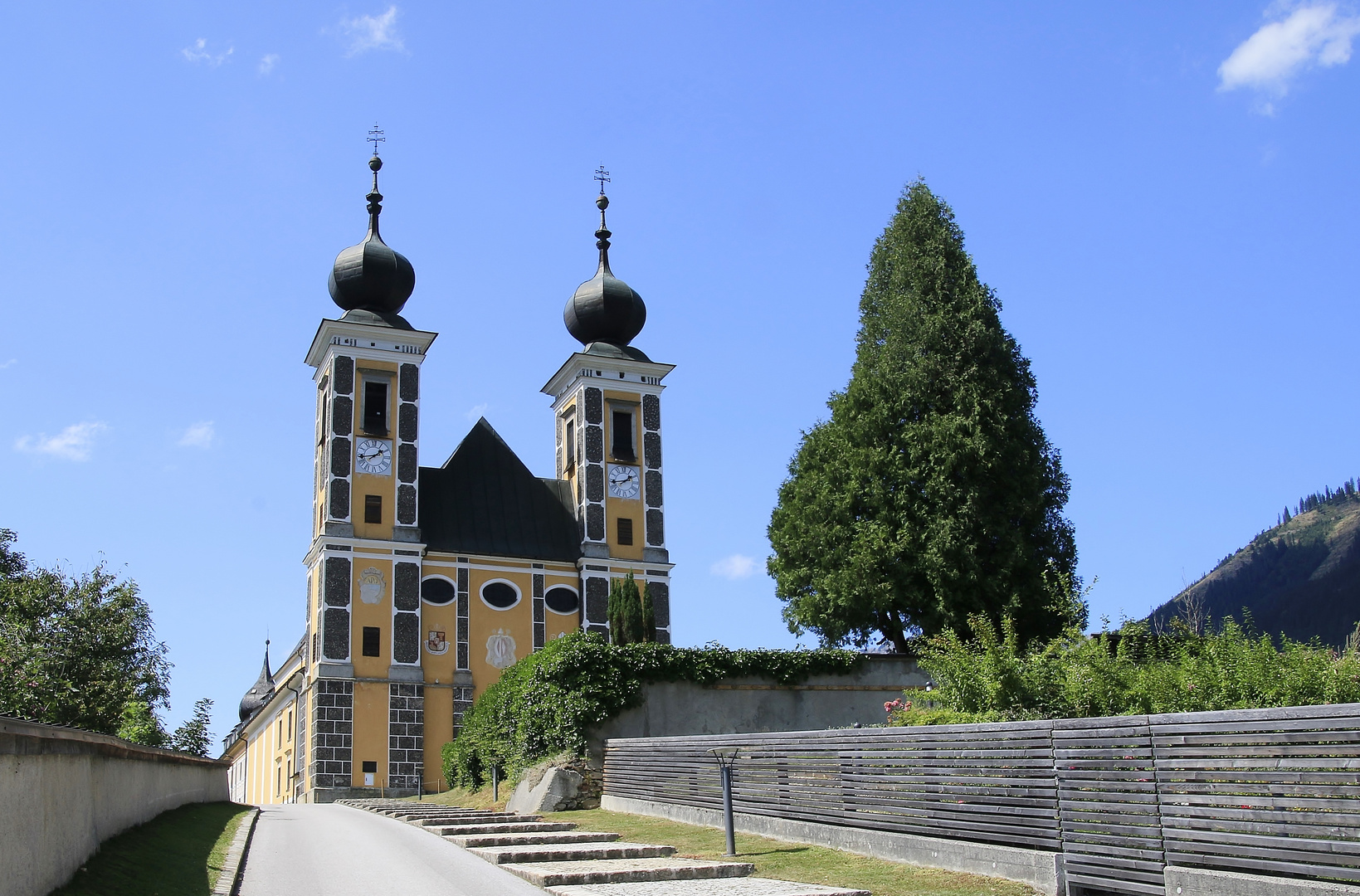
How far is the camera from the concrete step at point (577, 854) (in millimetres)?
13109

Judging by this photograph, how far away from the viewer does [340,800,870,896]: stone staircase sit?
10578 mm

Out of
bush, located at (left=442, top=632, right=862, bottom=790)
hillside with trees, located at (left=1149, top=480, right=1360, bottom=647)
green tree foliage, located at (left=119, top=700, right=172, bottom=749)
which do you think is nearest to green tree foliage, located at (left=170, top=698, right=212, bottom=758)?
green tree foliage, located at (left=119, top=700, right=172, bottom=749)

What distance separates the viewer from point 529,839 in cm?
1528

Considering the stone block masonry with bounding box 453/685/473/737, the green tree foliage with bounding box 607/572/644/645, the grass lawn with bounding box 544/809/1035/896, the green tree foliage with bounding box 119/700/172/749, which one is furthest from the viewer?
the green tree foliage with bounding box 119/700/172/749

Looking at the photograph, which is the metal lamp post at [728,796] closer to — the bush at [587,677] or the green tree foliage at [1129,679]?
the green tree foliage at [1129,679]

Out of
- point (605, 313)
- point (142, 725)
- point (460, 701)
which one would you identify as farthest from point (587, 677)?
point (142, 725)

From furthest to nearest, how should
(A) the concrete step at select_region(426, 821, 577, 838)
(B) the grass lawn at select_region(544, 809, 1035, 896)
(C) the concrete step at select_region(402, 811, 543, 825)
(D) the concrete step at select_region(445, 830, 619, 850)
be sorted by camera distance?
(C) the concrete step at select_region(402, 811, 543, 825) < (A) the concrete step at select_region(426, 821, 577, 838) < (D) the concrete step at select_region(445, 830, 619, 850) < (B) the grass lawn at select_region(544, 809, 1035, 896)

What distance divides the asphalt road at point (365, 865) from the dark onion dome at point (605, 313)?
103ft

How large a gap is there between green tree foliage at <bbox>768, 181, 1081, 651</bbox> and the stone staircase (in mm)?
16333

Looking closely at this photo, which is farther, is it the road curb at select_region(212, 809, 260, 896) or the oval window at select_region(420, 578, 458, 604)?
the oval window at select_region(420, 578, 458, 604)

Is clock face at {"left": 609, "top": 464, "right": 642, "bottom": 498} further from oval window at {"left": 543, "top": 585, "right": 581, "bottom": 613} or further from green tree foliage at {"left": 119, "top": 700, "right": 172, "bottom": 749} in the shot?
green tree foliage at {"left": 119, "top": 700, "right": 172, "bottom": 749}

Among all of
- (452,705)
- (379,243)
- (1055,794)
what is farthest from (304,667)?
(1055,794)

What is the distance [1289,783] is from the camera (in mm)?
8328

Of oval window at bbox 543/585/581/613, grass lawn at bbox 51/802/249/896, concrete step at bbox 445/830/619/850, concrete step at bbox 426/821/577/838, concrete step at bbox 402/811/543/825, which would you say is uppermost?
oval window at bbox 543/585/581/613
